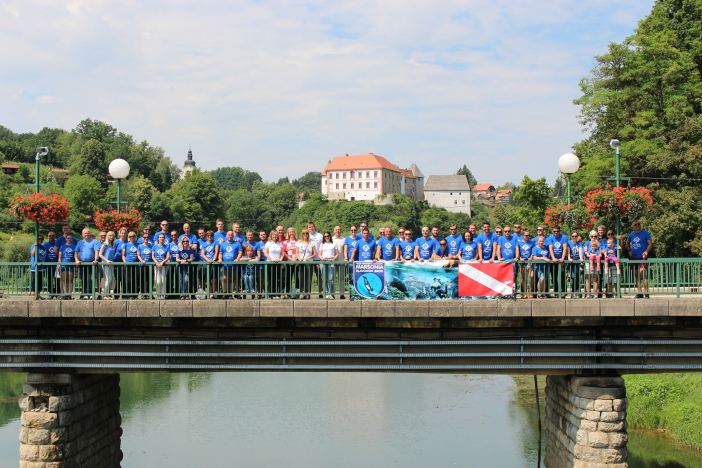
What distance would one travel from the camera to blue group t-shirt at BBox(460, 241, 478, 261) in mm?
14945

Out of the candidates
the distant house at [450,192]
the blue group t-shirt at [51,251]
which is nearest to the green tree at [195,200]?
the distant house at [450,192]

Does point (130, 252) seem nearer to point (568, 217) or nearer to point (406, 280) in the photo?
point (406, 280)

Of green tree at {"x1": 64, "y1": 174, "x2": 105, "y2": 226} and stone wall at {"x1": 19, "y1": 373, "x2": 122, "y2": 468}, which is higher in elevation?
green tree at {"x1": 64, "y1": 174, "x2": 105, "y2": 226}

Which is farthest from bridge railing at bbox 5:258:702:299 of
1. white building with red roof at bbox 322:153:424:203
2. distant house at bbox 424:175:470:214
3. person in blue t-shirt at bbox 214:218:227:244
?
distant house at bbox 424:175:470:214

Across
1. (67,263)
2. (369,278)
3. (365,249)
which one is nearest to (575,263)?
(369,278)

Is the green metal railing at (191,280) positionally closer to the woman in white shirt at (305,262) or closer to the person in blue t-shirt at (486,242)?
the woman in white shirt at (305,262)

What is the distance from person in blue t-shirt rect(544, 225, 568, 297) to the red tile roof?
14715 cm

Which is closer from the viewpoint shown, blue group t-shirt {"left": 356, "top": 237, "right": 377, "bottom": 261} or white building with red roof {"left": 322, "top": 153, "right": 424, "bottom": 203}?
blue group t-shirt {"left": 356, "top": 237, "right": 377, "bottom": 261}

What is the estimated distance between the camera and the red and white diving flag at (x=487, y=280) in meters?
13.9

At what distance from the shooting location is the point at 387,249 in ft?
49.2

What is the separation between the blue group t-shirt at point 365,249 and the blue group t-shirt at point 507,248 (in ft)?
7.52

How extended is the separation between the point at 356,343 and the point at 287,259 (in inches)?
96.7

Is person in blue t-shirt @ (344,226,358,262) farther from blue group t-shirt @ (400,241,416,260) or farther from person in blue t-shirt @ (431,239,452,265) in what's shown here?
person in blue t-shirt @ (431,239,452,265)

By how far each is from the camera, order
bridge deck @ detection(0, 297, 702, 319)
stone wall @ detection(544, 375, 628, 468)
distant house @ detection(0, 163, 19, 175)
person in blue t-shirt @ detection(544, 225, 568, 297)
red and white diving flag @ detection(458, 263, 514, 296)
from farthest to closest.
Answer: distant house @ detection(0, 163, 19, 175) < person in blue t-shirt @ detection(544, 225, 568, 297) < red and white diving flag @ detection(458, 263, 514, 296) < stone wall @ detection(544, 375, 628, 468) < bridge deck @ detection(0, 297, 702, 319)
